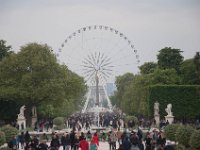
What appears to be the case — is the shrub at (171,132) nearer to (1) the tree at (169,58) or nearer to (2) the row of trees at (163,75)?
(2) the row of trees at (163,75)

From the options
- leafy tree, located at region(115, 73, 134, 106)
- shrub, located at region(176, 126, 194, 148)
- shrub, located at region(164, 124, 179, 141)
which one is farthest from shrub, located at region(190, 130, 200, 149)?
leafy tree, located at region(115, 73, 134, 106)

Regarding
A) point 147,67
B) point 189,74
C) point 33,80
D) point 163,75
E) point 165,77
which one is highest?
point 147,67

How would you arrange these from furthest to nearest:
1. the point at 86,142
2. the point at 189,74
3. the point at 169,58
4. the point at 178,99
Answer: the point at 169,58 < the point at 189,74 < the point at 178,99 < the point at 86,142

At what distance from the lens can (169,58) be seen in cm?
10425

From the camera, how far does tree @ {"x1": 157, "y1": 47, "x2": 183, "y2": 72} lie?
102688 mm

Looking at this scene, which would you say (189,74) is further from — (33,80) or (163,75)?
(33,80)

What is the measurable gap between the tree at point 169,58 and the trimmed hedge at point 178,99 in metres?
25.8

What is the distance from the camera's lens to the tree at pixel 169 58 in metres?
103

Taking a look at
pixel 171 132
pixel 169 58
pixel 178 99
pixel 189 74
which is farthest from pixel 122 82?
pixel 171 132

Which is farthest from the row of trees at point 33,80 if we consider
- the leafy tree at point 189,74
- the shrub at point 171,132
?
the shrub at point 171,132

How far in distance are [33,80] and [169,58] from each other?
124 ft

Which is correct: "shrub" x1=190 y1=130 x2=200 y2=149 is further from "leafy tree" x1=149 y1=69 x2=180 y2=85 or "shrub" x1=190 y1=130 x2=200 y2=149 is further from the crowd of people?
"leafy tree" x1=149 y1=69 x2=180 y2=85

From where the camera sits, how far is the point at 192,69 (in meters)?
93.1

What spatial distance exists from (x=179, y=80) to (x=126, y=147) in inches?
2509
